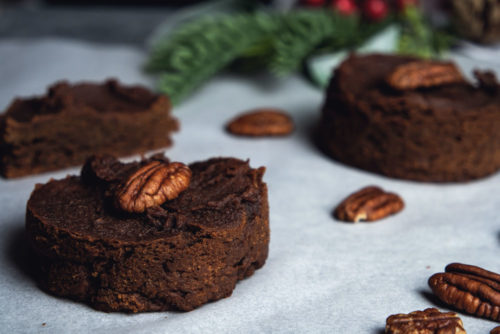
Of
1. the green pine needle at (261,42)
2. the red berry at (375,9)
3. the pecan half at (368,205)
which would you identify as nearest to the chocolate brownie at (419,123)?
the pecan half at (368,205)

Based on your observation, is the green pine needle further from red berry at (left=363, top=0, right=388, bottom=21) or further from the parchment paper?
the parchment paper

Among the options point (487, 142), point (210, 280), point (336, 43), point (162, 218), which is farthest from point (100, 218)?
point (336, 43)

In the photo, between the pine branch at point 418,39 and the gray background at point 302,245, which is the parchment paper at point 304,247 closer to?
the gray background at point 302,245

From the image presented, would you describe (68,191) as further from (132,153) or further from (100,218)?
(132,153)

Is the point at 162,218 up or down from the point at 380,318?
up

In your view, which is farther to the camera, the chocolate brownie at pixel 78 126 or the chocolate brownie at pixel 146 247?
the chocolate brownie at pixel 78 126

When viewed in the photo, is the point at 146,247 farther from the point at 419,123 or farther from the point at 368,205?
the point at 419,123
